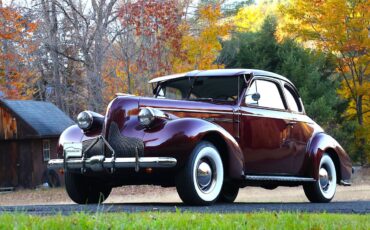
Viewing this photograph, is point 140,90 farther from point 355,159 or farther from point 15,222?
point 15,222

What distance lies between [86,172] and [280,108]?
3544 millimetres

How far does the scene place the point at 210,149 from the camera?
8766mm

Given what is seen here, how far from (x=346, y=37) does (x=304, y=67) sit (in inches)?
99.3

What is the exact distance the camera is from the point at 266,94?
10797 millimetres

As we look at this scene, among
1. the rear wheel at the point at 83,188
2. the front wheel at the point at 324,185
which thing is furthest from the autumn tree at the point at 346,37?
the rear wheel at the point at 83,188

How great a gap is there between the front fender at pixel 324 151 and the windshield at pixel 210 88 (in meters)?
1.73

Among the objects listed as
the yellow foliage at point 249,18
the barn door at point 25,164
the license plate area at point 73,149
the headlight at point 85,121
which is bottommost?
the barn door at point 25,164

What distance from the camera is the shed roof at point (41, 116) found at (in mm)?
30094

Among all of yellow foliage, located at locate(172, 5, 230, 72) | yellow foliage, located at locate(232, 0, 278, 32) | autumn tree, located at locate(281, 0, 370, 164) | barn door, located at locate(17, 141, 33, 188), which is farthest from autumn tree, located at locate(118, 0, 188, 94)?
yellow foliage, located at locate(232, 0, 278, 32)

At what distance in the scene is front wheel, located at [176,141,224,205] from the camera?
8.41m

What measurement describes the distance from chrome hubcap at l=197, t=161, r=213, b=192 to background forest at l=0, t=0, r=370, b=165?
1690 cm

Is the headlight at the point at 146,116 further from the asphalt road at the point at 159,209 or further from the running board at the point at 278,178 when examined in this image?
the running board at the point at 278,178

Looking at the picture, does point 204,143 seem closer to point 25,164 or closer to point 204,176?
point 204,176

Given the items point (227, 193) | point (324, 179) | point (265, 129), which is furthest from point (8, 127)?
point (265, 129)
